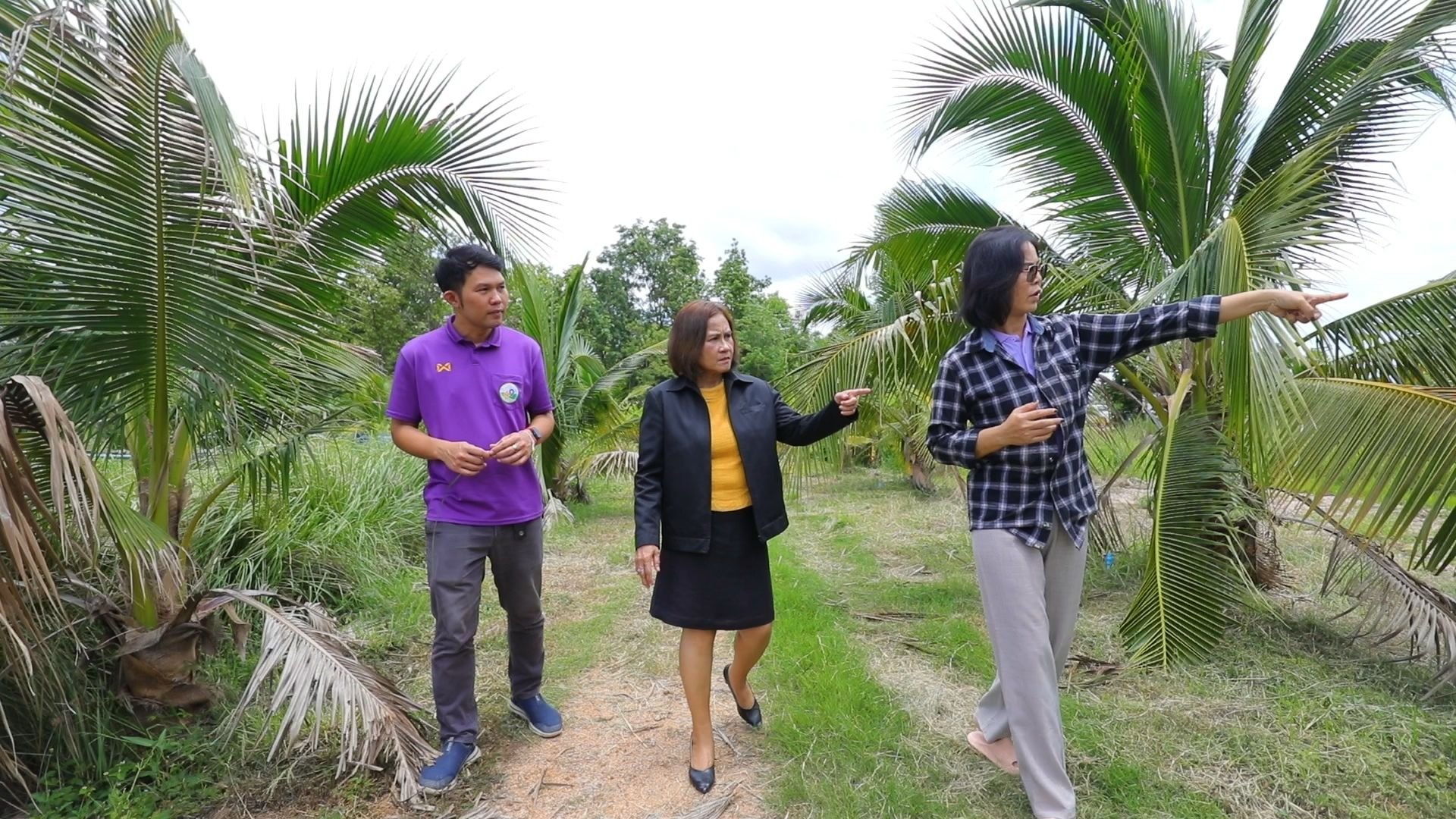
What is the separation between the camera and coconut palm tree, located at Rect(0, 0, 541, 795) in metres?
2.04

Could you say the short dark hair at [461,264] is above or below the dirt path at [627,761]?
above

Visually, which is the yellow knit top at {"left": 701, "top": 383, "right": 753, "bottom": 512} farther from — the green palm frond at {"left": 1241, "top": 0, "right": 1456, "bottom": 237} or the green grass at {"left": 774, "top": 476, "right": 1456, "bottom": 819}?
the green palm frond at {"left": 1241, "top": 0, "right": 1456, "bottom": 237}

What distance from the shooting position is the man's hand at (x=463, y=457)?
2.52 m

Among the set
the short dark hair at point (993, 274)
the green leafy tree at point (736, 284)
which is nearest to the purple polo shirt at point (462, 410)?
the short dark hair at point (993, 274)

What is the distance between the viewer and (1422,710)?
317cm

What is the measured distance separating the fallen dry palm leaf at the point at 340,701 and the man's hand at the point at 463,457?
34.6 inches

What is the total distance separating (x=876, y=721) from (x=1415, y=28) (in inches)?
171

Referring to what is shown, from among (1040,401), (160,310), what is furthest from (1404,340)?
(160,310)

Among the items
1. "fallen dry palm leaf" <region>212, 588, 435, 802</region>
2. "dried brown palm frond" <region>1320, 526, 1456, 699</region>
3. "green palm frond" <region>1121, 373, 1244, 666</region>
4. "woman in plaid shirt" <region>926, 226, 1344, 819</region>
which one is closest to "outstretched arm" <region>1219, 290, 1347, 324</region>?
"woman in plaid shirt" <region>926, 226, 1344, 819</region>

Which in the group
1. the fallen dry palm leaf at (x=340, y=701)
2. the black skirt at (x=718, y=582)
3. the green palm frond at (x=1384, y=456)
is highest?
the green palm frond at (x=1384, y=456)

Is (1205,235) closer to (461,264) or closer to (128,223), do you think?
(461,264)

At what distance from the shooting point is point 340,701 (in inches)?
102

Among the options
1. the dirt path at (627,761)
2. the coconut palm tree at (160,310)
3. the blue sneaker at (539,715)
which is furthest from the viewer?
the blue sneaker at (539,715)

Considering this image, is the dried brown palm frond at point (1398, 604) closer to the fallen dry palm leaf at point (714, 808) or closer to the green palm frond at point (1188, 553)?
the green palm frond at point (1188, 553)
